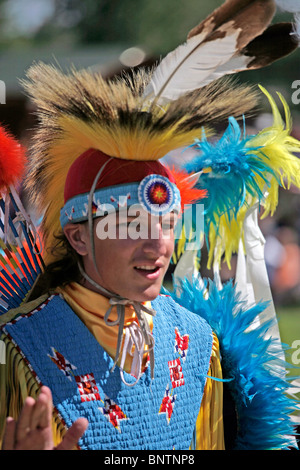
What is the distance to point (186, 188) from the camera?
2.48 m

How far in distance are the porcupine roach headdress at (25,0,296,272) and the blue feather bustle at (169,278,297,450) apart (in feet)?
2.11

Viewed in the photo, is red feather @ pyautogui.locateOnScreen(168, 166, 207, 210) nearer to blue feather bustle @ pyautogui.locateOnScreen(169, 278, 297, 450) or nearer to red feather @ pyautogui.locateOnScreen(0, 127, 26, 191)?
blue feather bustle @ pyautogui.locateOnScreen(169, 278, 297, 450)

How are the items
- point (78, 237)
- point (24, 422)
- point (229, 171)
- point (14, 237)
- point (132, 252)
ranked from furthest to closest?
point (229, 171), point (14, 237), point (78, 237), point (132, 252), point (24, 422)

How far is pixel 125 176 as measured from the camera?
83.5 inches

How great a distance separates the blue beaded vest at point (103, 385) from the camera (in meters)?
2.05

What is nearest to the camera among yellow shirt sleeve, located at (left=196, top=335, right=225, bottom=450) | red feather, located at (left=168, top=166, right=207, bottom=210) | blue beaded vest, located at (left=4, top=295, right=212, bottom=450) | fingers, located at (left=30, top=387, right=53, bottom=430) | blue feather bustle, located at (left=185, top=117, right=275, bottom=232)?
fingers, located at (left=30, top=387, right=53, bottom=430)

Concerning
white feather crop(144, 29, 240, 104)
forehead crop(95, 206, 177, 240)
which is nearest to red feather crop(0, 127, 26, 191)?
forehead crop(95, 206, 177, 240)

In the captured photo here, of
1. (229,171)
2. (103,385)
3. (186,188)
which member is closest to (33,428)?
(103,385)

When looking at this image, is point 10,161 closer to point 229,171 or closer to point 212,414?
point 229,171

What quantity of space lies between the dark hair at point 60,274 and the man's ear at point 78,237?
51 mm

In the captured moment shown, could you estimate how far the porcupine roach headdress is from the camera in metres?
2.12

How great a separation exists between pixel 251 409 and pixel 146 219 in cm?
82

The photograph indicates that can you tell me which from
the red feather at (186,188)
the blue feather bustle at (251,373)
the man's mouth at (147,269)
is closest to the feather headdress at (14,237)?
the man's mouth at (147,269)

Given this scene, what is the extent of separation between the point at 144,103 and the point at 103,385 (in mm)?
894
